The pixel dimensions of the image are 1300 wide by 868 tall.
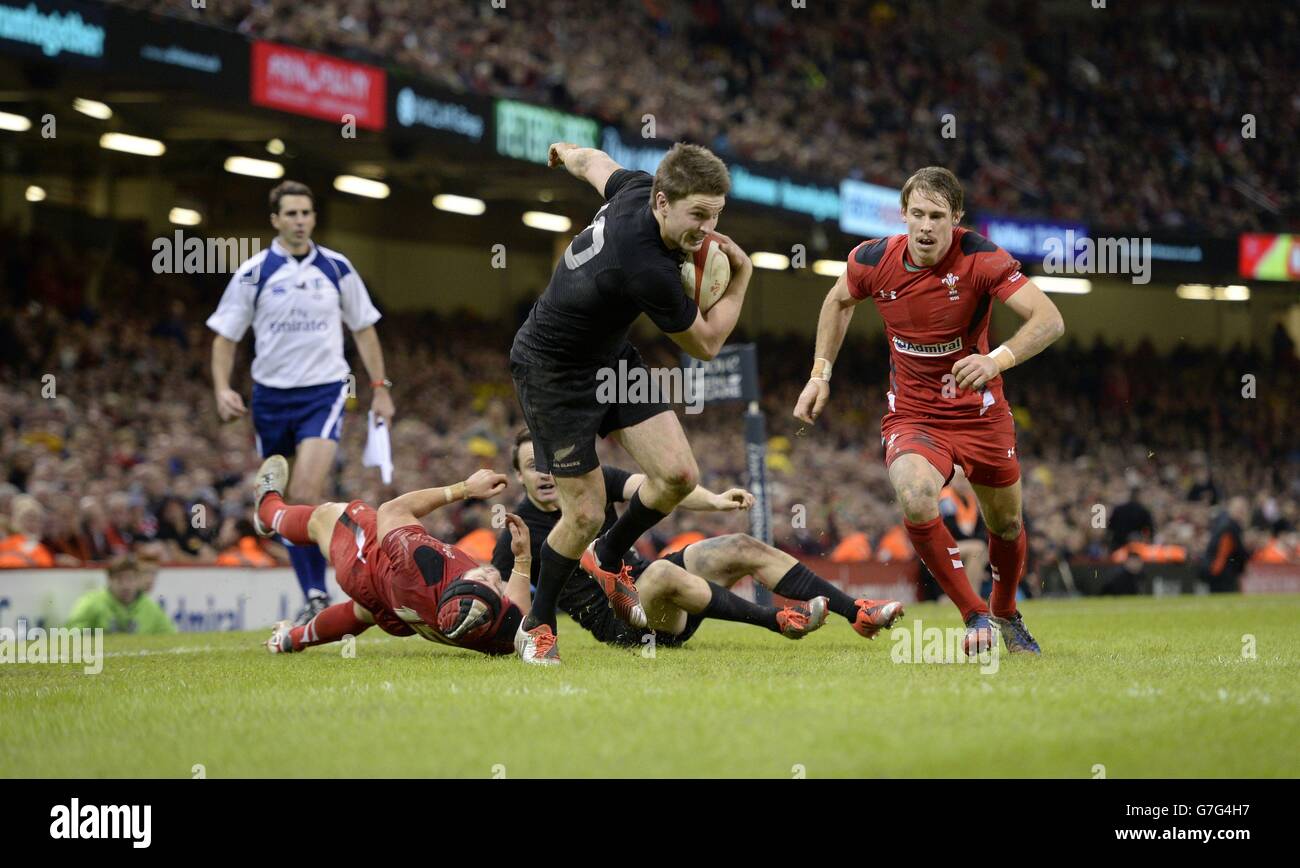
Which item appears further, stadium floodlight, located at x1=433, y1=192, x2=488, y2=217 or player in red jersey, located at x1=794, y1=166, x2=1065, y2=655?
stadium floodlight, located at x1=433, y1=192, x2=488, y2=217

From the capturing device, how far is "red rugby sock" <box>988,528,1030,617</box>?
7.84 metres

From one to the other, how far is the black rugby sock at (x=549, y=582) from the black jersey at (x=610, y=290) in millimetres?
928

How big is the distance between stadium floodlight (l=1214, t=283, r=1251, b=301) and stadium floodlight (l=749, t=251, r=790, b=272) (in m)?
11.7

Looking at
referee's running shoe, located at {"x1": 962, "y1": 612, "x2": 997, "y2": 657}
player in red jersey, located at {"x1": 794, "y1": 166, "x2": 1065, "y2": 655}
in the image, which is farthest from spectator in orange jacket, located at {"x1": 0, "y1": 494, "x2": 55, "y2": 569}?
referee's running shoe, located at {"x1": 962, "y1": 612, "x2": 997, "y2": 657}

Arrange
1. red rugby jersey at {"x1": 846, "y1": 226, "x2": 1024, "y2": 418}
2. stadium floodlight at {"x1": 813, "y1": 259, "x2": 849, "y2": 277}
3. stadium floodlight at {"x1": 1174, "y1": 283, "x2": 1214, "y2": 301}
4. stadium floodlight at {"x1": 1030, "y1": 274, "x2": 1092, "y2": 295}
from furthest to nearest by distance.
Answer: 1. stadium floodlight at {"x1": 1174, "y1": 283, "x2": 1214, "y2": 301}
2. stadium floodlight at {"x1": 1030, "y1": 274, "x2": 1092, "y2": 295}
3. stadium floodlight at {"x1": 813, "y1": 259, "x2": 849, "y2": 277}
4. red rugby jersey at {"x1": 846, "y1": 226, "x2": 1024, "y2": 418}

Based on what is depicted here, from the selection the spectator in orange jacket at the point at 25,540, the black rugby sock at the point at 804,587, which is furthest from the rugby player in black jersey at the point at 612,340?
the spectator in orange jacket at the point at 25,540

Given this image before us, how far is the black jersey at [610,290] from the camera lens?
6.41 meters

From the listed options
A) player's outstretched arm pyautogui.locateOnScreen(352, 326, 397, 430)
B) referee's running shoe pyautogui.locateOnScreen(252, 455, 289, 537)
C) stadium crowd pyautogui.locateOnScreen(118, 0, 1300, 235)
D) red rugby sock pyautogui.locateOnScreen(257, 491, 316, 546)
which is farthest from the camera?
stadium crowd pyautogui.locateOnScreen(118, 0, 1300, 235)

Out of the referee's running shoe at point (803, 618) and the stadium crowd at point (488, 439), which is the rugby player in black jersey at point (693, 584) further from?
the stadium crowd at point (488, 439)

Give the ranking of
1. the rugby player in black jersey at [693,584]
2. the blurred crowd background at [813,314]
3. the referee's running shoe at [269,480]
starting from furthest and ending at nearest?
the blurred crowd background at [813,314] < the referee's running shoe at [269,480] < the rugby player in black jersey at [693,584]

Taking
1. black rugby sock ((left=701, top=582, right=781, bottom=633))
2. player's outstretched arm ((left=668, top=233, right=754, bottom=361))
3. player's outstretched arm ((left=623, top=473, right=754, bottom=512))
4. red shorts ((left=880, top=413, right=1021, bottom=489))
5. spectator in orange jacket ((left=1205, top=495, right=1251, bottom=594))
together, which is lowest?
spectator in orange jacket ((left=1205, top=495, right=1251, bottom=594))

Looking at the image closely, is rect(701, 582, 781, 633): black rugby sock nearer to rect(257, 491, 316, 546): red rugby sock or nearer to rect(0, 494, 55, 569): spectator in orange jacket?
rect(257, 491, 316, 546): red rugby sock

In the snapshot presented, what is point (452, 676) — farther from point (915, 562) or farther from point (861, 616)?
point (915, 562)

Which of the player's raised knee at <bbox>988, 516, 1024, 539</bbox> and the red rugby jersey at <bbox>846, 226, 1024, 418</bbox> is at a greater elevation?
the red rugby jersey at <bbox>846, 226, 1024, 418</bbox>
